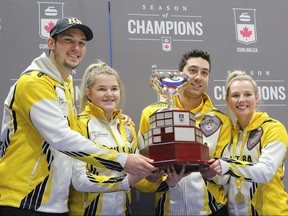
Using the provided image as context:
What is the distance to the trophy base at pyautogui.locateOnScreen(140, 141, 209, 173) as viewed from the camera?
5.47ft

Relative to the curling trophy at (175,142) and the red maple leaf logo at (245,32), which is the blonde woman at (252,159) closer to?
the curling trophy at (175,142)

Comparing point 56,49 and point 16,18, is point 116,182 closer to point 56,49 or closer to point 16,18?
point 56,49

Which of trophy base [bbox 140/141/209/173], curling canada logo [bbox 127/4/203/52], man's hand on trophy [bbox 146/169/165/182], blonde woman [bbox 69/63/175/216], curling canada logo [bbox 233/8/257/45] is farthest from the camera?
curling canada logo [bbox 233/8/257/45]

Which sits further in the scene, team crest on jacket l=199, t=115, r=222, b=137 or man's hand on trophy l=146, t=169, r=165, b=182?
team crest on jacket l=199, t=115, r=222, b=137

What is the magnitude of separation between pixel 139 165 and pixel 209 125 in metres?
0.68

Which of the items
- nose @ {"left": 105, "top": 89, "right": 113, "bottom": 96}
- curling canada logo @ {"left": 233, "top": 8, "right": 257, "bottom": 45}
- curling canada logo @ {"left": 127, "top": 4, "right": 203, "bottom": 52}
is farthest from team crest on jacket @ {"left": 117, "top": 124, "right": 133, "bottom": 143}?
curling canada logo @ {"left": 233, "top": 8, "right": 257, "bottom": 45}

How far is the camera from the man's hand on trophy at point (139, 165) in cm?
169

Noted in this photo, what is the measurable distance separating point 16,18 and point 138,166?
1.50 m

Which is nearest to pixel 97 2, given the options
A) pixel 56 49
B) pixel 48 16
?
pixel 48 16

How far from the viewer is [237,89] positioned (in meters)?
2.25

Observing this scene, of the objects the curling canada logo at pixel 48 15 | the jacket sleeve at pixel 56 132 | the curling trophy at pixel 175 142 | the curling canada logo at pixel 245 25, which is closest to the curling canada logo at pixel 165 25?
the curling canada logo at pixel 245 25

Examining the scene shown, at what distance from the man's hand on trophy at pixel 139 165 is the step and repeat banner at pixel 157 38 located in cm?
96

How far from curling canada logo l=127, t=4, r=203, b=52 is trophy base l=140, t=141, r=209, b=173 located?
49.0 inches

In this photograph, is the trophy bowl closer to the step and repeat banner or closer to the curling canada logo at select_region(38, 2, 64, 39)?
the step and repeat banner
